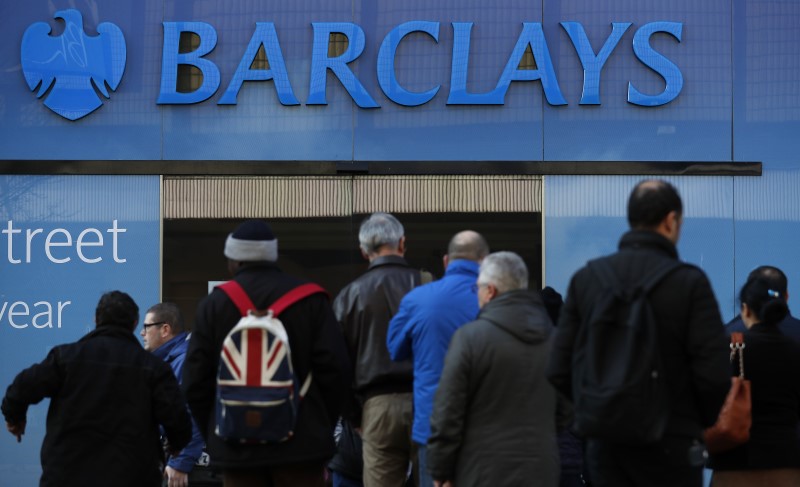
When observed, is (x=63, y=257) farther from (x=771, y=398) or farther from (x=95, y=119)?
(x=771, y=398)

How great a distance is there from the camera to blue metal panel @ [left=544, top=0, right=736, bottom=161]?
1051 cm

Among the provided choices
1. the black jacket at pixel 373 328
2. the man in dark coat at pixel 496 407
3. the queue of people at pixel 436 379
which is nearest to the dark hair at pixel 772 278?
the queue of people at pixel 436 379

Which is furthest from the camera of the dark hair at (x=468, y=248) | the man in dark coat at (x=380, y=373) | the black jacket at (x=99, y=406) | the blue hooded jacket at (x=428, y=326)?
the man in dark coat at (x=380, y=373)

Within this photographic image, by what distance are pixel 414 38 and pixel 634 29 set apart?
6.42 ft

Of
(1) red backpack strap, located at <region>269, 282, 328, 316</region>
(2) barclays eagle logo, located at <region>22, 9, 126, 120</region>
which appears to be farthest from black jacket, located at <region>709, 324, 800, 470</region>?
(2) barclays eagle logo, located at <region>22, 9, 126, 120</region>

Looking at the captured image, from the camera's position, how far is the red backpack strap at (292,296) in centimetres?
565

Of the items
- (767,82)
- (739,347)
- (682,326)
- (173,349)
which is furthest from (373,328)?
(767,82)

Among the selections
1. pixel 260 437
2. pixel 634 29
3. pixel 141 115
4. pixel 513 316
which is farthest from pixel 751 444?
pixel 141 115

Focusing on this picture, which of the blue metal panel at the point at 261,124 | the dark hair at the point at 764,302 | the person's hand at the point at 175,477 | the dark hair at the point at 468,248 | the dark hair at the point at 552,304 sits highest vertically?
the blue metal panel at the point at 261,124

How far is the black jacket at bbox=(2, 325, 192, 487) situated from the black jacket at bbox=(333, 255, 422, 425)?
3.33 feet

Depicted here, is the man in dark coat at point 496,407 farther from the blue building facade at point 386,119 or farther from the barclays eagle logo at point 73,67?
the barclays eagle logo at point 73,67

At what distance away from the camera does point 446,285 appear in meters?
6.39

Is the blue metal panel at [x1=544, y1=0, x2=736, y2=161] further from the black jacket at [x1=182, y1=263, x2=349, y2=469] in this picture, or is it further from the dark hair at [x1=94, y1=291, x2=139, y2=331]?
the black jacket at [x1=182, y1=263, x2=349, y2=469]

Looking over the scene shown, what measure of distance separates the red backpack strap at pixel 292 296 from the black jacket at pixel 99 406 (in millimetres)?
1208
